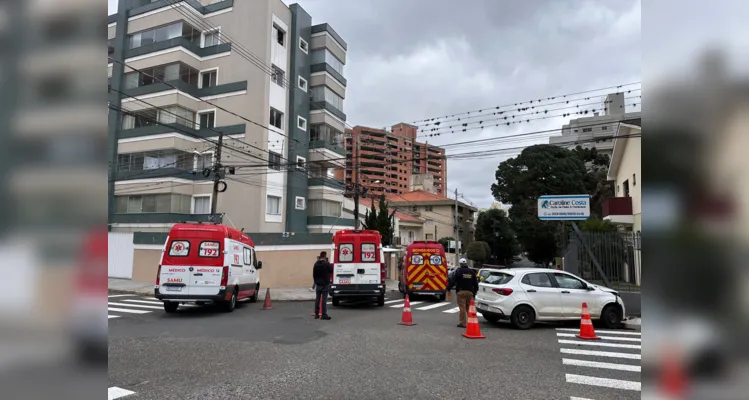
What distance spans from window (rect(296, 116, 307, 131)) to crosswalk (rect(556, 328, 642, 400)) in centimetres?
2656

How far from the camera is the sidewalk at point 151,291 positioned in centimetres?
1917

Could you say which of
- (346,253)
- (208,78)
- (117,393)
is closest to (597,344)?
(117,393)

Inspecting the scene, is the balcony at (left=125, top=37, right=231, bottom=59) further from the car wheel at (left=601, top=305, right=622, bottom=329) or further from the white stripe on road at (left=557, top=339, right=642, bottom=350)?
the white stripe on road at (left=557, top=339, right=642, bottom=350)

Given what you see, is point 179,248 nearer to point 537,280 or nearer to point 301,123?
point 537,280

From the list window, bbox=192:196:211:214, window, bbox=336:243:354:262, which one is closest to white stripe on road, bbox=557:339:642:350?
window, bbox=336:243:354:262

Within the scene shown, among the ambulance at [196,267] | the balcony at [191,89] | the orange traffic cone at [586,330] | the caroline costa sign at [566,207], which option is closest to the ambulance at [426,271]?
the caroline costa sign at [566,207]

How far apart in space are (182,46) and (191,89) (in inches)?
115

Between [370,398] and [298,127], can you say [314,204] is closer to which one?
[298,127]

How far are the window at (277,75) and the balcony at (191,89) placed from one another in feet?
6.71

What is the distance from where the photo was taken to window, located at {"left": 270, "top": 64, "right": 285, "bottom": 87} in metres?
30.6

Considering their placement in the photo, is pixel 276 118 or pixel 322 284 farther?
pixel 276 118

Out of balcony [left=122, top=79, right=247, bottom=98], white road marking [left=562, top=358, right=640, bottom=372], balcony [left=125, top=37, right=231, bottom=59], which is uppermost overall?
balcony [left=125, top=37, right=231, bottom=59]

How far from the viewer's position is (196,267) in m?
12.8

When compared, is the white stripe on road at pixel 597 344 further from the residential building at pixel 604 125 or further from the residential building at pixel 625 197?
the residential building at pixel 625 197
